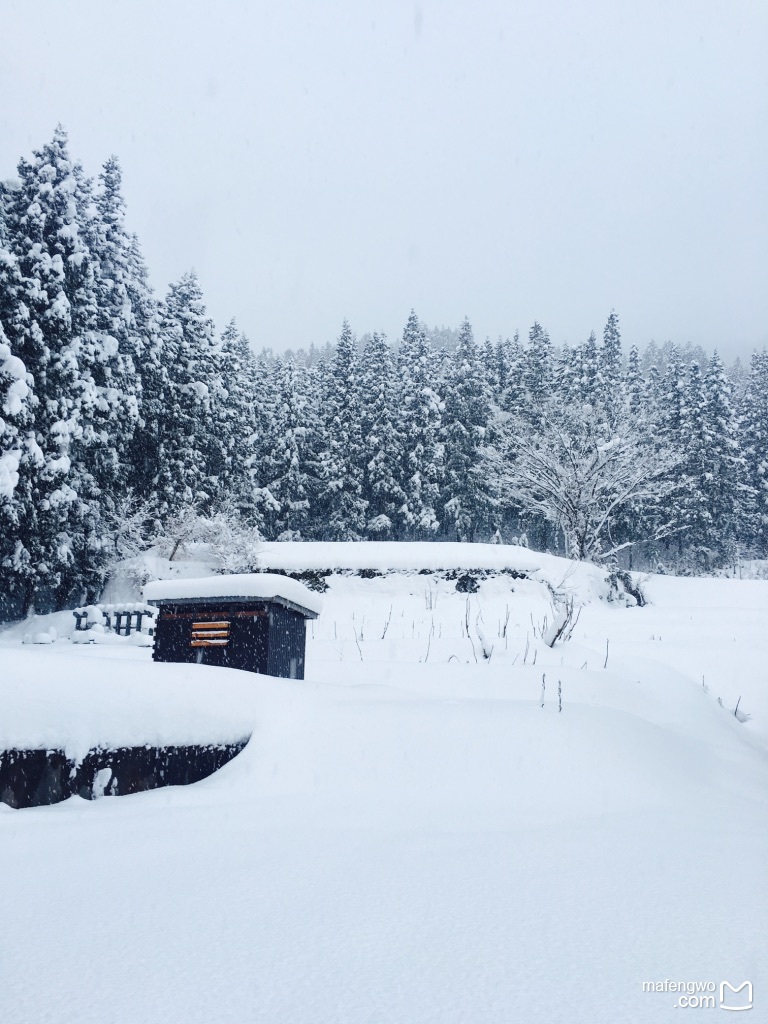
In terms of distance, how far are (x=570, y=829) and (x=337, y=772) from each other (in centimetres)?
121

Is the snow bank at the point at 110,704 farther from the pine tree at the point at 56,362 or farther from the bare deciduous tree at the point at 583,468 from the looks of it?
the bare deciduous tree at the point at 583,468

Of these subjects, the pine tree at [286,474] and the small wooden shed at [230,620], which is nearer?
the small wooden shed at [230,620]

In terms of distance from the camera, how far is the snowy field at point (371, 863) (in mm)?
1578

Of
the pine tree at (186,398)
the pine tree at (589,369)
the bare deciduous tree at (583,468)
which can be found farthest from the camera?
the pine tree at (589,369)

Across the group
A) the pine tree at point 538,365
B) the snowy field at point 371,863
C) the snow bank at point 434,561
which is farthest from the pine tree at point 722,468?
the snowy field at point 371,863

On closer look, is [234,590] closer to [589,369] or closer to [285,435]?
[285,435]

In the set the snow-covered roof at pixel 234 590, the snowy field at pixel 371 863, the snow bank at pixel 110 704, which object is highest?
the snow-covered roof at pixel 234 590

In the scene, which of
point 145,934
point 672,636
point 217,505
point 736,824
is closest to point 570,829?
point 736,824

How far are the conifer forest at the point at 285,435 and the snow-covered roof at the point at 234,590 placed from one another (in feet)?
38.7

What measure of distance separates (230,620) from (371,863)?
12.1ft

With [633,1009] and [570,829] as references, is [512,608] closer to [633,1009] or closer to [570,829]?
[570,829]

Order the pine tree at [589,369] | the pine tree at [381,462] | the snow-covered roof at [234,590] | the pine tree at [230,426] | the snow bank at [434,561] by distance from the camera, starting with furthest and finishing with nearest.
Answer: the pine tree at [589,369], the pine tree at [381,462], the pine tree at [230,426], the snow bank at [434,561], the snow-covered roof at [234,590]

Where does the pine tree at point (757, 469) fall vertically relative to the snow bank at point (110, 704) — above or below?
above

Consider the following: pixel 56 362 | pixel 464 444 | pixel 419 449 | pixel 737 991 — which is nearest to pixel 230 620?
pixel 737 991
